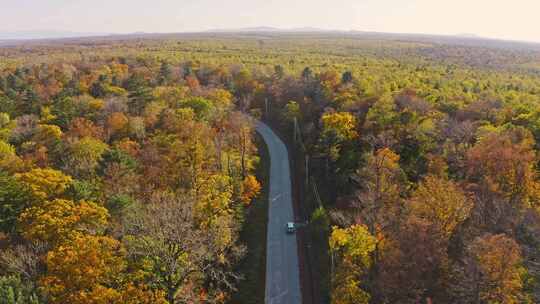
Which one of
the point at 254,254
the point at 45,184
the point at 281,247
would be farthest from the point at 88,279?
the point at 281,247

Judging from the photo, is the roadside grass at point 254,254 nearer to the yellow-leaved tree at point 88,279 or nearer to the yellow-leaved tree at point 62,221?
the yellow-leaved tree at point 88,279

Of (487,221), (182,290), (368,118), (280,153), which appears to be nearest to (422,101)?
(368,118)

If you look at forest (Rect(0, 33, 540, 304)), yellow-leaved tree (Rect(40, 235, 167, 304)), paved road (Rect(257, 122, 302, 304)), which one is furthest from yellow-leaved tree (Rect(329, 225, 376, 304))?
yellow-leaved tree (Rect(40, 235, 167, 304))

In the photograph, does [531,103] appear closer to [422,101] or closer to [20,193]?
[422,101]

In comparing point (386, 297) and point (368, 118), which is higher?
point (368, 118)

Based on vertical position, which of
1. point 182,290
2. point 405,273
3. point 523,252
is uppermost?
point 523,252

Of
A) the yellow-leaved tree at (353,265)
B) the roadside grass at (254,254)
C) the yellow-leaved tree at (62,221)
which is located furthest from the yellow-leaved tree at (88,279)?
the yellow-leaved tree at (353,265)
